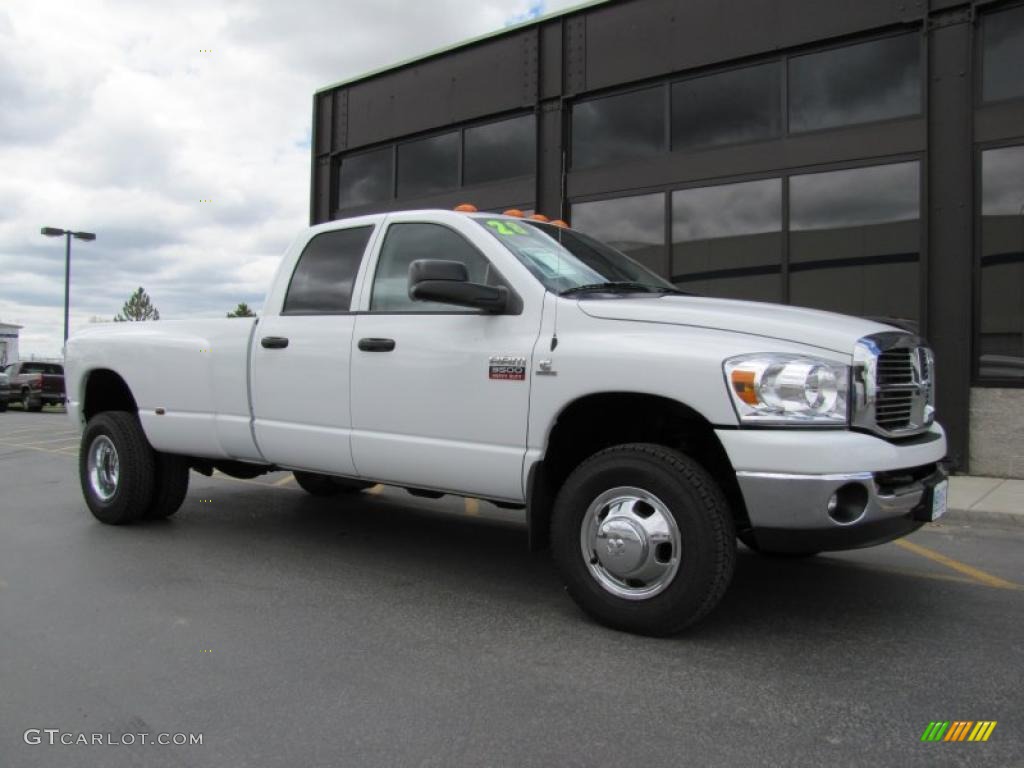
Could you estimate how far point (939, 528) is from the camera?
6227 millimetres

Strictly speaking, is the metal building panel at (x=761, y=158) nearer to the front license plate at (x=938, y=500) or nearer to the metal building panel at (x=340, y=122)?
the metal building panel at (x=340, y=122)

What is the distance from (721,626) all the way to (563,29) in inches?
393

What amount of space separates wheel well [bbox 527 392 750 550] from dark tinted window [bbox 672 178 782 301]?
6430 mm

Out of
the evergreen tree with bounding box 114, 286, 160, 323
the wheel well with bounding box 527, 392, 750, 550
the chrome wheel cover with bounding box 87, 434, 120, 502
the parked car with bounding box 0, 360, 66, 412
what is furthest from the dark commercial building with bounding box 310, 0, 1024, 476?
the evergreen tree with bounding box 114, 286, 160, 323

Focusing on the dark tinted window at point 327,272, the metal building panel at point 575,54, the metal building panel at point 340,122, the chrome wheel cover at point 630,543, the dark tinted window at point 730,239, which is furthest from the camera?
the metal building panel at point 340,122

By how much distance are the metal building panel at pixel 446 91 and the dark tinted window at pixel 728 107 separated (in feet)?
7.79

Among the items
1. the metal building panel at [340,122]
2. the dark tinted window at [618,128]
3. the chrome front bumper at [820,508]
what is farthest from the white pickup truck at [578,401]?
the metal building panel at [340,122]

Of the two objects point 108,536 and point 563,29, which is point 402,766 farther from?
point 563,29

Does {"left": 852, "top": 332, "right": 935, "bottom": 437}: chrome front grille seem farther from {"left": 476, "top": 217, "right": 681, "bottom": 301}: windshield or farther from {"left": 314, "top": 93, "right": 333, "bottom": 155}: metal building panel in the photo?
{"left": 314, "top": 93, "right": 333, "bottom": 155}: metal building panel

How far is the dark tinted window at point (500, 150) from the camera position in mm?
11930

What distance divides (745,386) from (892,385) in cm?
70

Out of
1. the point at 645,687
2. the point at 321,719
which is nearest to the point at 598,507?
the point at 645,687

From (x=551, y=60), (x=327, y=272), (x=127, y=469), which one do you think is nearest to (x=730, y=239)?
(x=551, y=60)

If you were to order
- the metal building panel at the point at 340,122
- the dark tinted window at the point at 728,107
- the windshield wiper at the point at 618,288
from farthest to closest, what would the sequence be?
1. the metal building panel at the point at 340,122
2. the dark tinted window at the point at 728,107
3. the windshield wiper at the point at 618,288
